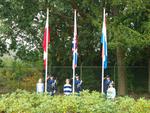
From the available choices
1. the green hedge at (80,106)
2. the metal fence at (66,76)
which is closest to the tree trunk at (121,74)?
the metal fence at (66,76)

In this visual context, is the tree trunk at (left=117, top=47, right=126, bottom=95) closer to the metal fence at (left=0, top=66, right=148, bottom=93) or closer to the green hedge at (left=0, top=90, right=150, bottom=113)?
the metal fence at (left=0, top=66, right=148, bottom=93)

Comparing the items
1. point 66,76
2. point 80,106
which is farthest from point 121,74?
point 80,106

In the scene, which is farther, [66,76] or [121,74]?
[66,76]

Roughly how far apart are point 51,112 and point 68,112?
512mm

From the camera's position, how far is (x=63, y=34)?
39906 millimetres

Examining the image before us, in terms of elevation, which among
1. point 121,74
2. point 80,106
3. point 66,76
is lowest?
point 80,106

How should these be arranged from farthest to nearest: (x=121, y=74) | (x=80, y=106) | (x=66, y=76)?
1. (x=66, y=76)
2. (x=121, y=74)
3. (x=80, y=106)

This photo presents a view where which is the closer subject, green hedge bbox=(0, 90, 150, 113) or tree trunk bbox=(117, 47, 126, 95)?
green hedge bbox=(0, 90, 150, 113)

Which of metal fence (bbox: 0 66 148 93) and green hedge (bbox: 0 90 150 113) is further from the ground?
metal fence (bbox: 0 66 148 93)

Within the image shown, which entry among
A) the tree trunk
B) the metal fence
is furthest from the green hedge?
the metal fence

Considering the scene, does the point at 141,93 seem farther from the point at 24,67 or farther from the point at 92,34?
the point at 24,67

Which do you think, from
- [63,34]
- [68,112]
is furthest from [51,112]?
[63,34]

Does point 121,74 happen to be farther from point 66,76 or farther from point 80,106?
point 80,106

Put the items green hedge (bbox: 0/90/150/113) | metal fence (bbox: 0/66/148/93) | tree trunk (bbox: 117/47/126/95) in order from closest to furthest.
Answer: green hedge (bbox: 0/90/150/113)
tree trunk (bbox: 117/47/126/95)
metal fence (bbox: 0/66/148/93)
